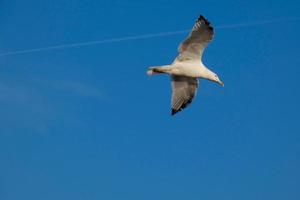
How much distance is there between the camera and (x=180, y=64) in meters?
36.1

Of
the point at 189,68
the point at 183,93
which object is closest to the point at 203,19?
the point at 189,68

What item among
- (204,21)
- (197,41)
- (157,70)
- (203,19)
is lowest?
(157,70)

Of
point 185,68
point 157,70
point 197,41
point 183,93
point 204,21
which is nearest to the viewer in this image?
point 204,21

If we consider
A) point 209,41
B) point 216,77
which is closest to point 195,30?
point 209,41

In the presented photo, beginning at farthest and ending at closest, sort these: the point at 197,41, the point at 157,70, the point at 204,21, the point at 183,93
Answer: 1. the point at 183,93
2. the point at 157,70
3. the point at 197,41
4. the point at 204,21

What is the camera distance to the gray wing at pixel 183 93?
37469 millimetres

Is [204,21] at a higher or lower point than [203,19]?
lower

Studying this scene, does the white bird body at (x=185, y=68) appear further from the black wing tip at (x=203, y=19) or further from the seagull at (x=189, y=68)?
the black wing tip at (x=203, y=19)

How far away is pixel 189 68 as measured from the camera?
3622 cm

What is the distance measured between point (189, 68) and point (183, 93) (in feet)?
5.69

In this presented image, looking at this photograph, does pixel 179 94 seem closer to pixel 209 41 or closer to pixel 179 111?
pixel 179 111

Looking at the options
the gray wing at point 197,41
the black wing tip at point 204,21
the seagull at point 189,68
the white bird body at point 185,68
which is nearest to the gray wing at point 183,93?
the seagull at point 189,68

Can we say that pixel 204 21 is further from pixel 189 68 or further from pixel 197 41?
pixel 189 68

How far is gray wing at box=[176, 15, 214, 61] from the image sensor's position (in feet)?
115
